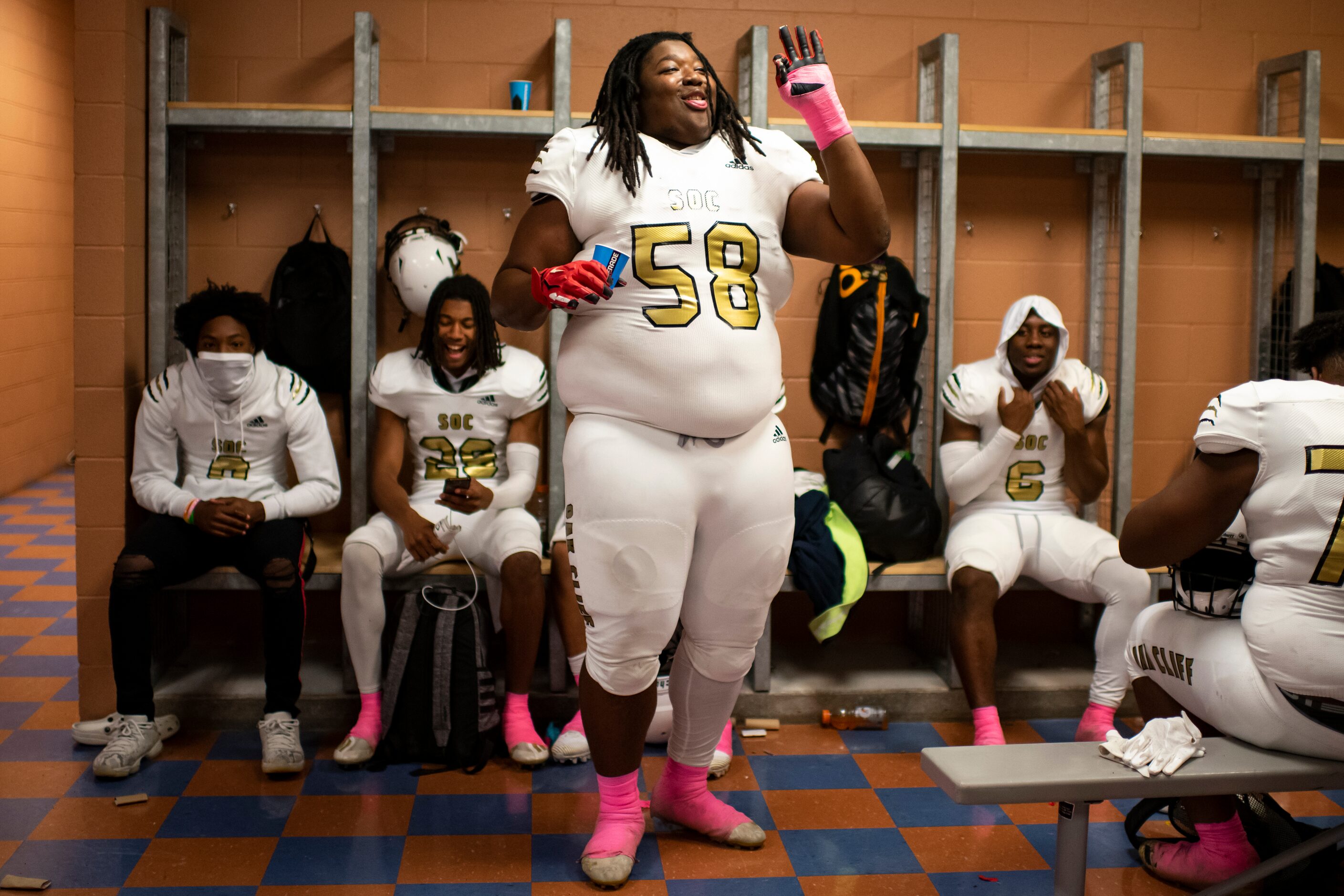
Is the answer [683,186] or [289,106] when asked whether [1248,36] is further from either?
[289,106]

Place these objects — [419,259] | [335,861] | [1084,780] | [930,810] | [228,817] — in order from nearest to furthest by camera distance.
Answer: [1084,780] → [335,861] → [228,817] → [930,810] → [419,259]

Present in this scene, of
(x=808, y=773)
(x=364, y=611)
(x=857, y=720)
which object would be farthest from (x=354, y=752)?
(x=857, y=720)

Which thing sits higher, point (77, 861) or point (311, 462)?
point (311, 462)

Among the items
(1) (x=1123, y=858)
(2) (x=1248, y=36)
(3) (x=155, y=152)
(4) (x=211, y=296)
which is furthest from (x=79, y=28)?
(2) (x=1248, y=36)

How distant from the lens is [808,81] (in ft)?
6.79

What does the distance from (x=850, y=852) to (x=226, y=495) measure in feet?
6.49

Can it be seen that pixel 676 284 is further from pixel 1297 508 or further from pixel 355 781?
pixel 355 781

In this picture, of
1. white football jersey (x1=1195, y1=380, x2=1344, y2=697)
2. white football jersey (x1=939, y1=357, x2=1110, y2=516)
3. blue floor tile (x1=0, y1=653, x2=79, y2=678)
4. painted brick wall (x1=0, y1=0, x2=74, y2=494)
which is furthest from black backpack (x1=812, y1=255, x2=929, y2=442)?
painted brick wall (x1=0, y1=0, x2=74, y2=494)

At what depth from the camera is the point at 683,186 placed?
231 cm

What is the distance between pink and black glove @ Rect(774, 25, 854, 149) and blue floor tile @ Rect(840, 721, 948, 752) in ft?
6.26

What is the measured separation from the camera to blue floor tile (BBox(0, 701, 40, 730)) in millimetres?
3326

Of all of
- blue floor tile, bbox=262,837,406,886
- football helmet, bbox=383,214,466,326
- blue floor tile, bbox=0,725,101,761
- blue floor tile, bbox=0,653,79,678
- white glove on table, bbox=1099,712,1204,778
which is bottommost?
blue floor tile, bbox=262,837,406,886

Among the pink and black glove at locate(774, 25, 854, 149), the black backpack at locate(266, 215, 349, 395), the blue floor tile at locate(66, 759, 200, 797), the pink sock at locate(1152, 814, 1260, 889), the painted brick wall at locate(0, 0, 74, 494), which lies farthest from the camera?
the painted brick wall at locate(0, 0, 74, 494)

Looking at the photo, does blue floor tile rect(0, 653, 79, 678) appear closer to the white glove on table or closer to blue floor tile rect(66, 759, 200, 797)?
blue floor tile rect(66, 759, 200, 797)
